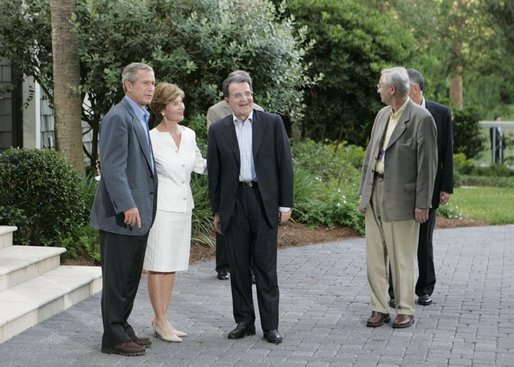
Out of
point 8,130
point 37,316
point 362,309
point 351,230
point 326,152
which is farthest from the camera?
point 326,152

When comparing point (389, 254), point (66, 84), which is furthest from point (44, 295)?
point (66, 84)

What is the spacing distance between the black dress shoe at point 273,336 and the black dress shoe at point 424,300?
1.93 meters

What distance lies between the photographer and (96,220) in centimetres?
743

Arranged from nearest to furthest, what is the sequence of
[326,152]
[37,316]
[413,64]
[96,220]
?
1. [96,220]
2. [37,316]
3. [326,152]
4. [413,64]

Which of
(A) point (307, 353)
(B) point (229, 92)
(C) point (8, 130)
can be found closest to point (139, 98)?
(B) point (229, 92)

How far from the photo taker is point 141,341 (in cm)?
769

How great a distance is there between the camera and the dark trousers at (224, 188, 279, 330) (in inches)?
310

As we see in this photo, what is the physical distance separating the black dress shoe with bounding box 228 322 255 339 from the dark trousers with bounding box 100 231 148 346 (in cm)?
83

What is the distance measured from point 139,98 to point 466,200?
11.5 metres

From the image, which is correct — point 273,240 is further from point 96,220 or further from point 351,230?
point 351,230

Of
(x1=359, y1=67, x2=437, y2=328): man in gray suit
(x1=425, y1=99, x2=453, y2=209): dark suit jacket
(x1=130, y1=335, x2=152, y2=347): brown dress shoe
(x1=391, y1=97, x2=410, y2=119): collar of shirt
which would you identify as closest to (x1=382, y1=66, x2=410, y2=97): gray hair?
(x1=359, y1=67, x2=437, y2=328): man in gray suit

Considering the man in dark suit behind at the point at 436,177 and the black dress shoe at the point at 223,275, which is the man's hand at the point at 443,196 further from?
the black dress shoe at the point at 223,275

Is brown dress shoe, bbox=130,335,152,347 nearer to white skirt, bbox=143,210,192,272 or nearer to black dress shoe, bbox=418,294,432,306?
white skirt, bbox=143,210,192,272

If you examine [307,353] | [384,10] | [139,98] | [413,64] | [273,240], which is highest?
[384,10]
